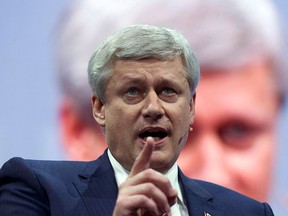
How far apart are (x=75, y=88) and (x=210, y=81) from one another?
21.8 inches

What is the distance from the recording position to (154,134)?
81.5 inches

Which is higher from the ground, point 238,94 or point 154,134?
point 154,134

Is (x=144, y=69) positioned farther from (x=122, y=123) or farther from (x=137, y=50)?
(x=122, y=123)

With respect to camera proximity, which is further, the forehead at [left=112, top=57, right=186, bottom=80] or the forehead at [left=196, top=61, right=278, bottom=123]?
the forehead at [left=196, top=61, right=278, bottom=123]

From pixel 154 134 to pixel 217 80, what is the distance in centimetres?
119

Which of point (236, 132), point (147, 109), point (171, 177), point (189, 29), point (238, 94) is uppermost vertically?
point (147, 109)

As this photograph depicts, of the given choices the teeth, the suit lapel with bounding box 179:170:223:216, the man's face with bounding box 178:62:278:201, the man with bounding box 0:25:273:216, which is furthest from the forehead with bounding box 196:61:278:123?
the teeth

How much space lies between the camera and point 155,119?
6.71 ft

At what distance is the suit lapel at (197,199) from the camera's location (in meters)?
2.23

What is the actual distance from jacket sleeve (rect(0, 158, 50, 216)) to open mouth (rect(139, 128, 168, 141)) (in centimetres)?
31

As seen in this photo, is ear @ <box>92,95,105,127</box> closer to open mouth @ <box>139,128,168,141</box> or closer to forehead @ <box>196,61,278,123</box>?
open mouth @ <box>139,128,168,141</box>

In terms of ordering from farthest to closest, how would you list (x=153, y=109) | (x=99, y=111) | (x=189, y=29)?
(x=189, y=29), (x=99, y=111), (x=153, y=109)

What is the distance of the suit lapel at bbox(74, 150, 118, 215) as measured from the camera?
2.07 metres

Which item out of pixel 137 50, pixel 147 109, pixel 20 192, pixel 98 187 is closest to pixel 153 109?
pixel 147 109
